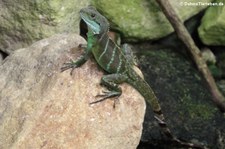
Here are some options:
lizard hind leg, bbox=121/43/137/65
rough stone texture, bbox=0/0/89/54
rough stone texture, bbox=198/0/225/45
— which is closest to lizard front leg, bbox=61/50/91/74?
lizard hind leg, bbox=121/43/137/65

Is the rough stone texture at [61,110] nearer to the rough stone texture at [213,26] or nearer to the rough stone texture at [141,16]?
the rough stone texture at [141,16]

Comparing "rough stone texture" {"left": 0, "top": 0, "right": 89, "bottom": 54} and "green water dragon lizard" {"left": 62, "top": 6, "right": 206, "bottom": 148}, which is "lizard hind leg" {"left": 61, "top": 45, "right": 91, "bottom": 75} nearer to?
"green water dragon lizard" {"left": 62, "top": 6, "right": 206, "bottom": 148}

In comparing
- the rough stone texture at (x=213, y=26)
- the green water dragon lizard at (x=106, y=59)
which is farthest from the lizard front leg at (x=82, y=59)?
the rough stone texture at (x=213, y=26)

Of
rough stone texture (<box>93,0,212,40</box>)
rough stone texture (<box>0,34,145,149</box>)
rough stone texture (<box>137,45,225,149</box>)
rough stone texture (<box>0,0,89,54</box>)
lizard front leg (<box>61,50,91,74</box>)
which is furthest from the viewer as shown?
rough stone texture (<box>93,0,212,40</box>)

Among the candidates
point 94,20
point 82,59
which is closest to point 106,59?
point 82,59

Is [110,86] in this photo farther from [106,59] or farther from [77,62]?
[77,62]

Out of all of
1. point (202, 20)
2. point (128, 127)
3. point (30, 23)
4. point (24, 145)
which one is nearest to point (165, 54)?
point (202, 20)

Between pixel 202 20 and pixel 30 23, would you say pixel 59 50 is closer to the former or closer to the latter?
pixel 30 23

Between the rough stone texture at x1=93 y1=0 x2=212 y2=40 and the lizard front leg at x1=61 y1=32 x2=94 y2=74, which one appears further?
the rough stone texture at x1=93 y1=0 x2=212 y2=40
